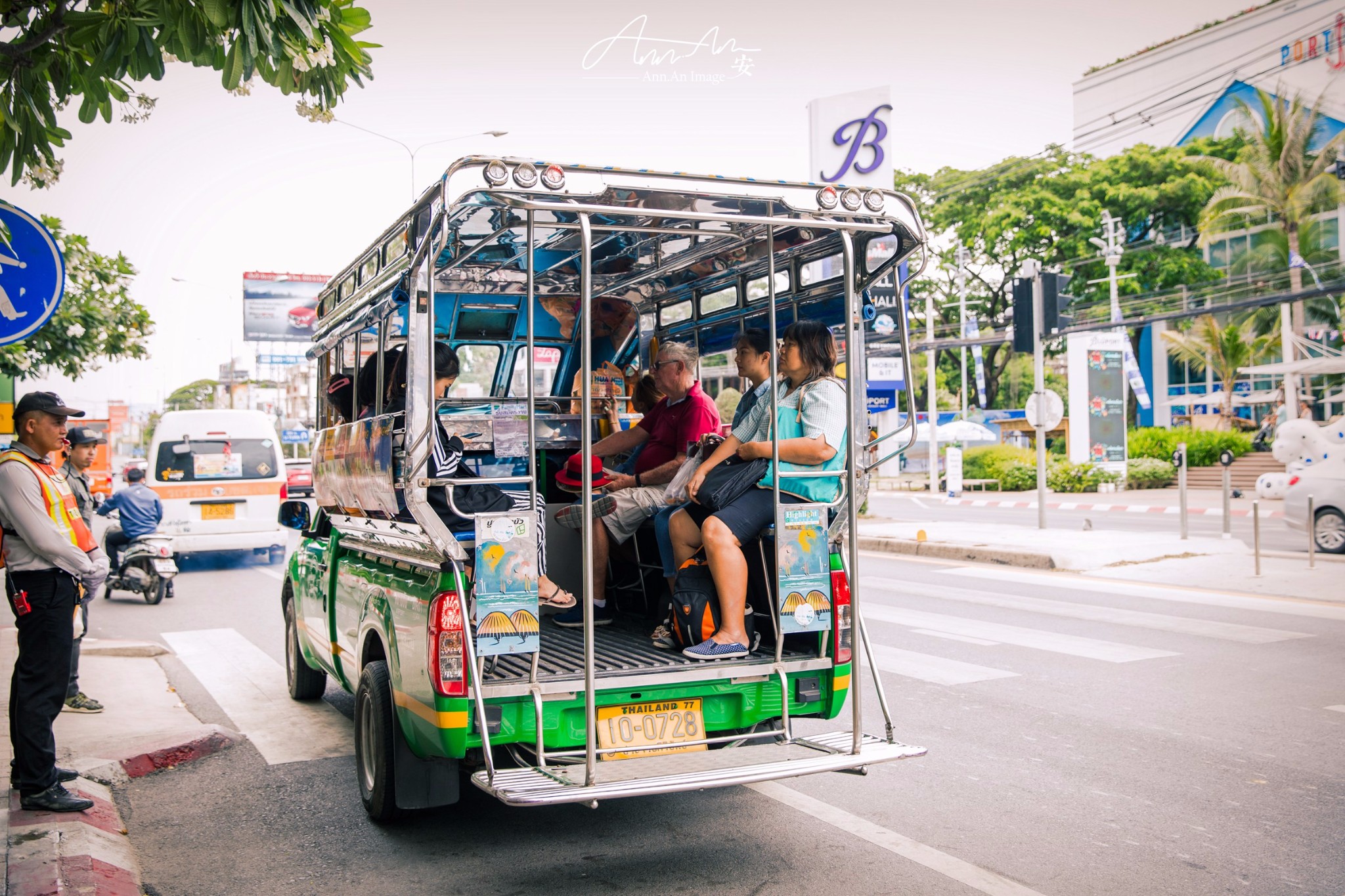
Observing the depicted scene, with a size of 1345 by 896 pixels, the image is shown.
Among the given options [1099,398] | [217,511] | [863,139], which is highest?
[863,139]

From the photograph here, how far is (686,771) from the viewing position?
4.02 meters

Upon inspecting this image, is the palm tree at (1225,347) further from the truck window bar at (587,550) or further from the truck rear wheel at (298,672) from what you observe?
the truck window bar at (587,550)

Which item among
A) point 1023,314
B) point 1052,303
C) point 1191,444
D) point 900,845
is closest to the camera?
point 900,845

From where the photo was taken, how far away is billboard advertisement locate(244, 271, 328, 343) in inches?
1855

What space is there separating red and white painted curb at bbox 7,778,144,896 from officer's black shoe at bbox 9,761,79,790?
0.30 feet

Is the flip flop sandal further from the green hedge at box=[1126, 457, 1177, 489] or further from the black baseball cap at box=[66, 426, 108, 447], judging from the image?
the green hedge at box=[1126, 457, 1177, 489]

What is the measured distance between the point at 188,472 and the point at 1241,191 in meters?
30.3

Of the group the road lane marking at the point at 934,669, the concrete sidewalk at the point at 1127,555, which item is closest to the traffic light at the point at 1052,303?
the concrete sidewalk at the point at 1127,555

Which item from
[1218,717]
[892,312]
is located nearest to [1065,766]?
[1218,717]

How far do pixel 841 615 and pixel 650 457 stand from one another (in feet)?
6.91

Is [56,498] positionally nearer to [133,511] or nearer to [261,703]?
[261,703]

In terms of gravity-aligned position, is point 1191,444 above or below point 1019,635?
above

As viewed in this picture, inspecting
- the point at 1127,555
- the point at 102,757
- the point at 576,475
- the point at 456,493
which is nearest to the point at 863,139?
the point at 1127,555

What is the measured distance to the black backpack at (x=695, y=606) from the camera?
4.89m
